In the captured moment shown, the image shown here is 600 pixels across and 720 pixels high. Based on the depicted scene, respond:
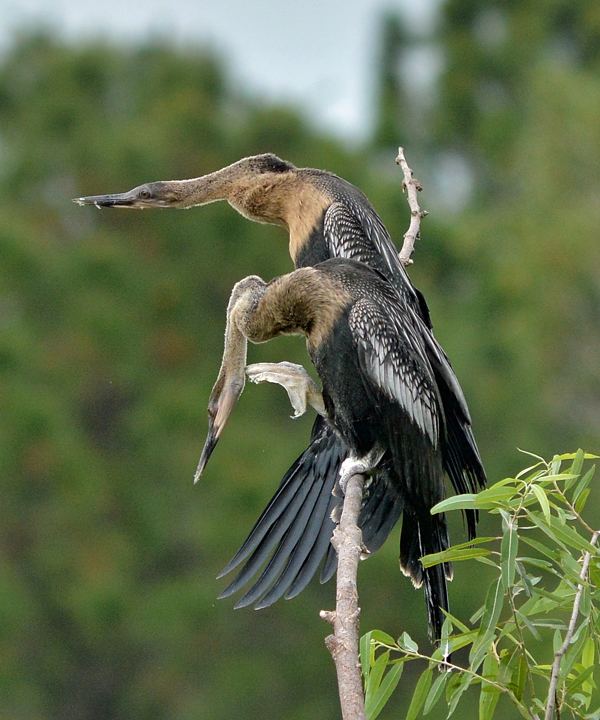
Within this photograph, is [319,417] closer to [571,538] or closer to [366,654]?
[366,654]

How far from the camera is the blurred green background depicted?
10.2m

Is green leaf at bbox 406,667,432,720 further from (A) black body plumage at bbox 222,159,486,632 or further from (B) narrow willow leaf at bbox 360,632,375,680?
(A) black body plumage at bbox 222,159,486,632

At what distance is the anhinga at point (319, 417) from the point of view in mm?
3221

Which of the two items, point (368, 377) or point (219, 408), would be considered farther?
point (219, 408)

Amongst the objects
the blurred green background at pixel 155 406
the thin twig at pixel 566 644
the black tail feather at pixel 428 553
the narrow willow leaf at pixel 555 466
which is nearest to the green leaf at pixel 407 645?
the thin twig at pixel 566 644

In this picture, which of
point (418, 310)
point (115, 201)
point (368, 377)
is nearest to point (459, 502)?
point (368, 377)

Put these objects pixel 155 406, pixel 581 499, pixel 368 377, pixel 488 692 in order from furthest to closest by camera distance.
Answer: pixel 155 406 → pixel 368 377 → pixel 488 692 → pixel 581 499

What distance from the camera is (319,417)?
145 inches

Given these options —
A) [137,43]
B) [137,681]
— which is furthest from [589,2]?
[137,681]

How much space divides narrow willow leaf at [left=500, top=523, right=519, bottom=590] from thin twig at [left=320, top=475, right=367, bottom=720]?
262mm

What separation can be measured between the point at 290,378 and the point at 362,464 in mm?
289

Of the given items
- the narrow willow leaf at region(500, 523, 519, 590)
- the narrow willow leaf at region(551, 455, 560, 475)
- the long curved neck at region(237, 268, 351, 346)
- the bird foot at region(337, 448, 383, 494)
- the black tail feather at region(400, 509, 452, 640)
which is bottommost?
the narrow willow leaf at region(500, 523, 519, 590)

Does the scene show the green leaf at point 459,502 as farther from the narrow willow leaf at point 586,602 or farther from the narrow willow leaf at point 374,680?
the narrow willow leaf at point 374,680

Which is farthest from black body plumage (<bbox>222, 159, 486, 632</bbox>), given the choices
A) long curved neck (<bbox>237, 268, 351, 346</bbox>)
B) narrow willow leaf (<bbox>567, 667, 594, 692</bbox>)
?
narrow willow leaf (<bbox>567, 667, 594, 692</bbox>)
